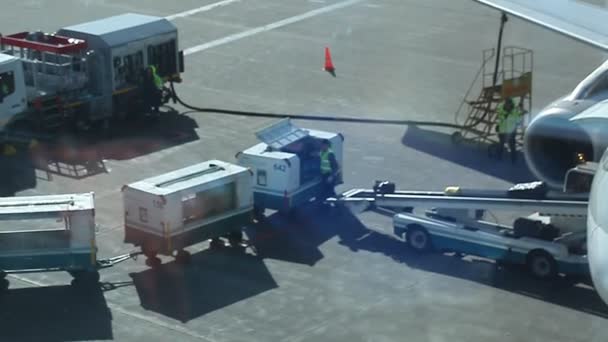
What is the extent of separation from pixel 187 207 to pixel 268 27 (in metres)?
22.0

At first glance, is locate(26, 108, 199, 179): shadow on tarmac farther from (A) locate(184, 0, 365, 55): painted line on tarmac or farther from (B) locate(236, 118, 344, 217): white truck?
(A) locate(184, 0, 365, 55): painted line on tarmac

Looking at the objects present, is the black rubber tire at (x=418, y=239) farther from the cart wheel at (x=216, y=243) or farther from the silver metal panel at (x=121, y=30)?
the silver metal panel at (x=121, y=30)

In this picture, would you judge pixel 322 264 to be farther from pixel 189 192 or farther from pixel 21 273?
pixel 21 273

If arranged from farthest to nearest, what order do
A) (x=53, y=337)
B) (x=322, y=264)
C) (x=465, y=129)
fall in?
(x=465, y=129) → (x=322, y=264) → (x=53, y=337)

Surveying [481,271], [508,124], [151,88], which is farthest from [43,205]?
[508,124]

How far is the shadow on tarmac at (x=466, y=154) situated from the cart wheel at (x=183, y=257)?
963cm

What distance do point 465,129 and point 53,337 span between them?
54.0 ft

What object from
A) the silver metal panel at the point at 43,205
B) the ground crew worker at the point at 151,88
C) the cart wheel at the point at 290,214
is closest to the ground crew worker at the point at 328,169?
the cart wheel at the point at 290,214

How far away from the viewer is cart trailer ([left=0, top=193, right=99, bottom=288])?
24.1 meters

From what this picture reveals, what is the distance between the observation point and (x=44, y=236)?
24406mm

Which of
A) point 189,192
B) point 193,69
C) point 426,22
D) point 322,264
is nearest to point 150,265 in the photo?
point 189,192

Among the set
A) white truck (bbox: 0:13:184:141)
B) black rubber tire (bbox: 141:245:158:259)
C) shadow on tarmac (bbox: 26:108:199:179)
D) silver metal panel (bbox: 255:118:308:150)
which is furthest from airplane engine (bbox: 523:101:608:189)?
white truck (bbox: 0:13:184:141)

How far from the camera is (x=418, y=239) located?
1049 inches

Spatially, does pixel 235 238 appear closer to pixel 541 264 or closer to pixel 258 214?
pixel 258 214
